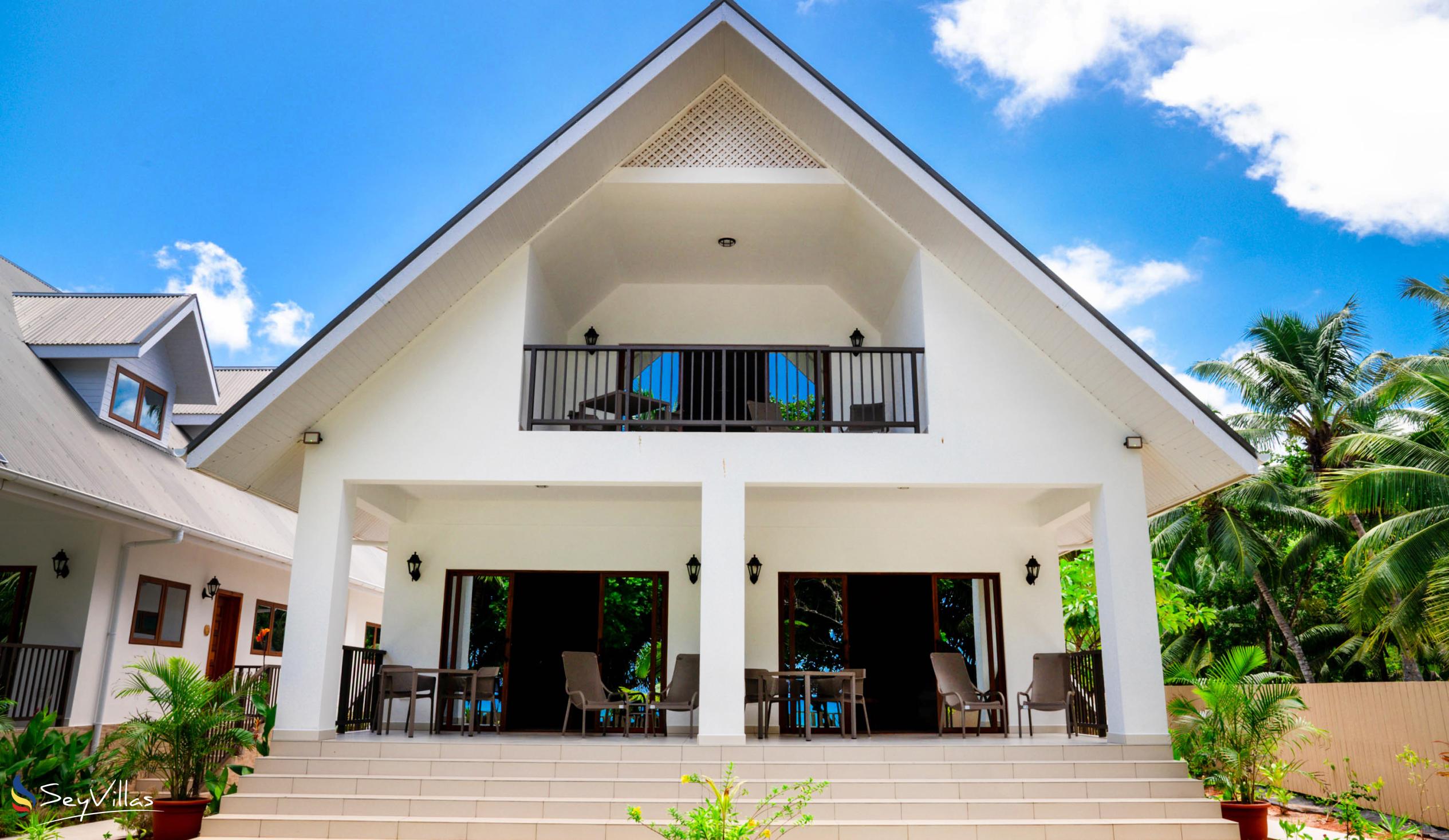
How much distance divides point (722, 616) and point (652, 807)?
65.4 inches

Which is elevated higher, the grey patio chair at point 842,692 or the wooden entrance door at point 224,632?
the wooden entrance door at point 224,632

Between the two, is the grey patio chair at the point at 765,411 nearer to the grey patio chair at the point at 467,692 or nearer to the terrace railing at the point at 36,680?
the grey patio chair at the point at 467,692

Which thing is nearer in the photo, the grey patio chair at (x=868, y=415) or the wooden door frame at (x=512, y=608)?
the grey patio chair at (x=868, y=415)

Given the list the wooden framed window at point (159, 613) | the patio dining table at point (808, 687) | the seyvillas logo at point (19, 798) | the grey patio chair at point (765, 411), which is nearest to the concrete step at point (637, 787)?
the patio dining table at point (808, 687)

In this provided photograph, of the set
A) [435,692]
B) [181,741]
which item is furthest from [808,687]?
[181,741]

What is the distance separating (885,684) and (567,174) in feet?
21.0

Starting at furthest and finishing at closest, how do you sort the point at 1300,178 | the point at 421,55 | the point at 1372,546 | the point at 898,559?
the point at 1300,178 → the point at 421,55 → the point at 1372,546 → the point at 898,559

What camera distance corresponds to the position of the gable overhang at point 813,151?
823 centimetres

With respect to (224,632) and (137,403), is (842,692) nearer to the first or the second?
(224,632)

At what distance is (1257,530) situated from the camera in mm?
21641

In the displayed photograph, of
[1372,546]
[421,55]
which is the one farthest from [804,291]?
[421,55]

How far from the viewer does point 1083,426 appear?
349 inches

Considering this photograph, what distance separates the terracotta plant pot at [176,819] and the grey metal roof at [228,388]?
26.9ft

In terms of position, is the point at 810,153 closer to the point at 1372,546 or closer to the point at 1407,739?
the point at 1407,739
